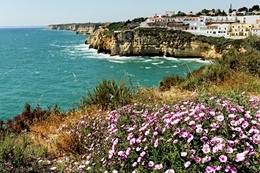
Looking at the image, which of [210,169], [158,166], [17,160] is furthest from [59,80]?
[210,169]

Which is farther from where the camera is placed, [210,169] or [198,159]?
[198,159]

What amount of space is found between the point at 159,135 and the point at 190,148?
0.49 metres

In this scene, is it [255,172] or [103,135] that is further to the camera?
[103,135]

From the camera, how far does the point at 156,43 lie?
58.4 meters

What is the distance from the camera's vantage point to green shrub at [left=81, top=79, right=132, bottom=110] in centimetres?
607

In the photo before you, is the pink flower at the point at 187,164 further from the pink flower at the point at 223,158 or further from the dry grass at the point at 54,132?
the dry grass at the point at 54,132

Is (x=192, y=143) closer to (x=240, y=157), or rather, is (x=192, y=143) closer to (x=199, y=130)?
(x=199, y=130)

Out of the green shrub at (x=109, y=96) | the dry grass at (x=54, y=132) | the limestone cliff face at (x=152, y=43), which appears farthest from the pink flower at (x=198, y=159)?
the limestone cliff face at (x=152, y=43)

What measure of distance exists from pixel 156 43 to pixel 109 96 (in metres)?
53.2

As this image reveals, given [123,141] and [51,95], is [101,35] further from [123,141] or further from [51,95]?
[123,141]

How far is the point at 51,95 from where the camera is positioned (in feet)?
83.3

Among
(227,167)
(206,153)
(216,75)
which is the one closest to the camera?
(227,167)

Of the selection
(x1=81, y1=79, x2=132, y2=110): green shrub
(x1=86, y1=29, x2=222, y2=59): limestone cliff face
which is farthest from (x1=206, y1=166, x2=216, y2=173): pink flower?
(x1=86, y1=29, x2=222, y2=59): limestone cliff face

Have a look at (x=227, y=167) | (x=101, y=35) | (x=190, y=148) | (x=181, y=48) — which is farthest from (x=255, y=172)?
(x=101, y=35)
